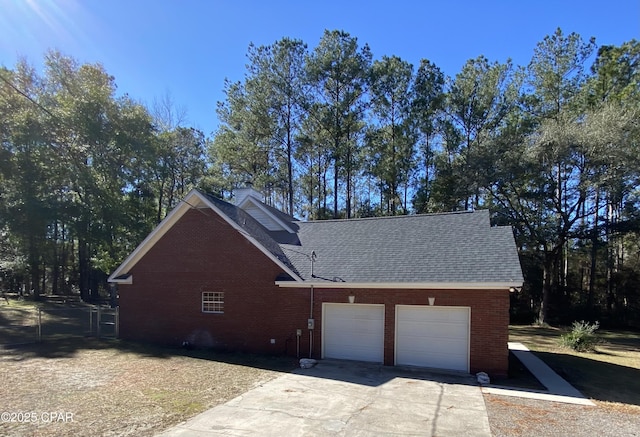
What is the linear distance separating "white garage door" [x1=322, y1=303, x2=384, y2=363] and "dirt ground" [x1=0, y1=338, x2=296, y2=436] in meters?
1.49

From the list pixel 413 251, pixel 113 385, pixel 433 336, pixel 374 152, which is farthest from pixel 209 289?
pixel 374 152

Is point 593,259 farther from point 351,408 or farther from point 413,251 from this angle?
point 351,408

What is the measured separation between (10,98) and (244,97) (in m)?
16.9

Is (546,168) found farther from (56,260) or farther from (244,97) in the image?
(56,260)

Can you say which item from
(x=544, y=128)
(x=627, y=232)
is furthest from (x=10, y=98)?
(x=627, y=232)

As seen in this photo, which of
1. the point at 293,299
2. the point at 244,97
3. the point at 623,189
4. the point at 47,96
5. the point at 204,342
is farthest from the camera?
the point at 244,97

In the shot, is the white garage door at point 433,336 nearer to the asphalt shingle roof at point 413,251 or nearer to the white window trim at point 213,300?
the asphalt shingle roof at point 413,251

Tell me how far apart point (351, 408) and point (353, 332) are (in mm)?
4999

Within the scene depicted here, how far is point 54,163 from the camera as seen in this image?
2828 cm

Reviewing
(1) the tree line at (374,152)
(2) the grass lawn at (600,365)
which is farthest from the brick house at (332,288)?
(1) the tree line at (374,152)

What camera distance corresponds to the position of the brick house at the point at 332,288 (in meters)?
11.6

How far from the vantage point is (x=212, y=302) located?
49.1ft

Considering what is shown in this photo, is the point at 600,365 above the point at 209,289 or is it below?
below

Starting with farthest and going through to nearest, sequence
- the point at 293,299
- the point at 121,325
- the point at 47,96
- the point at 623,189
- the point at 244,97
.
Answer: the point at 244,97, the point at 47,96, the point at 623,189, the point at 121,325, the point at 293,299
